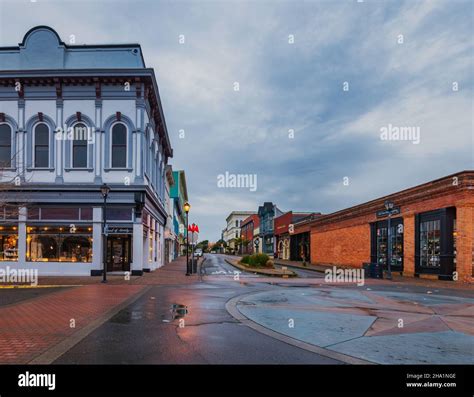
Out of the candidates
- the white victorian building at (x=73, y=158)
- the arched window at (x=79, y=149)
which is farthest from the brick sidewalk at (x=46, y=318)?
the arched window at (x=79, y=149)

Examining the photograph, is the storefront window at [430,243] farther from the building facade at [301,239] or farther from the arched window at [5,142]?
the arched window at [5,142]

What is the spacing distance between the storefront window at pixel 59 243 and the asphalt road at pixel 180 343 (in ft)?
41.8

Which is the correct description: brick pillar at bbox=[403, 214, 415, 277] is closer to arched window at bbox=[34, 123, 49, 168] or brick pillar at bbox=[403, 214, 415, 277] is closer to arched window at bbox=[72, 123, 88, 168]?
arched window at bbox=[72, 123, 88, 168]

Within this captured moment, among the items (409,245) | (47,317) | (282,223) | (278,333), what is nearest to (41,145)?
(47,317)

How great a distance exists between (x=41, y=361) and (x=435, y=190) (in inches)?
939

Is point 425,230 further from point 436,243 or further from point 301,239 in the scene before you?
point 301,239

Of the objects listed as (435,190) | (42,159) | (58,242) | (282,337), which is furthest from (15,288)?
(435,190)

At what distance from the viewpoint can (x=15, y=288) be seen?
1608cm

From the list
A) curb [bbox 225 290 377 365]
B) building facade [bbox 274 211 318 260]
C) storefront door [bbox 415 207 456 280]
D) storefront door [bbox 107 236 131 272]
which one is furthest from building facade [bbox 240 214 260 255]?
curb [bbox 225 290 377 365]

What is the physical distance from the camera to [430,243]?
23938 millimetres

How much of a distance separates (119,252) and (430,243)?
20.0m

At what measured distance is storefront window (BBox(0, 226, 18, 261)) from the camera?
22.0 metres
